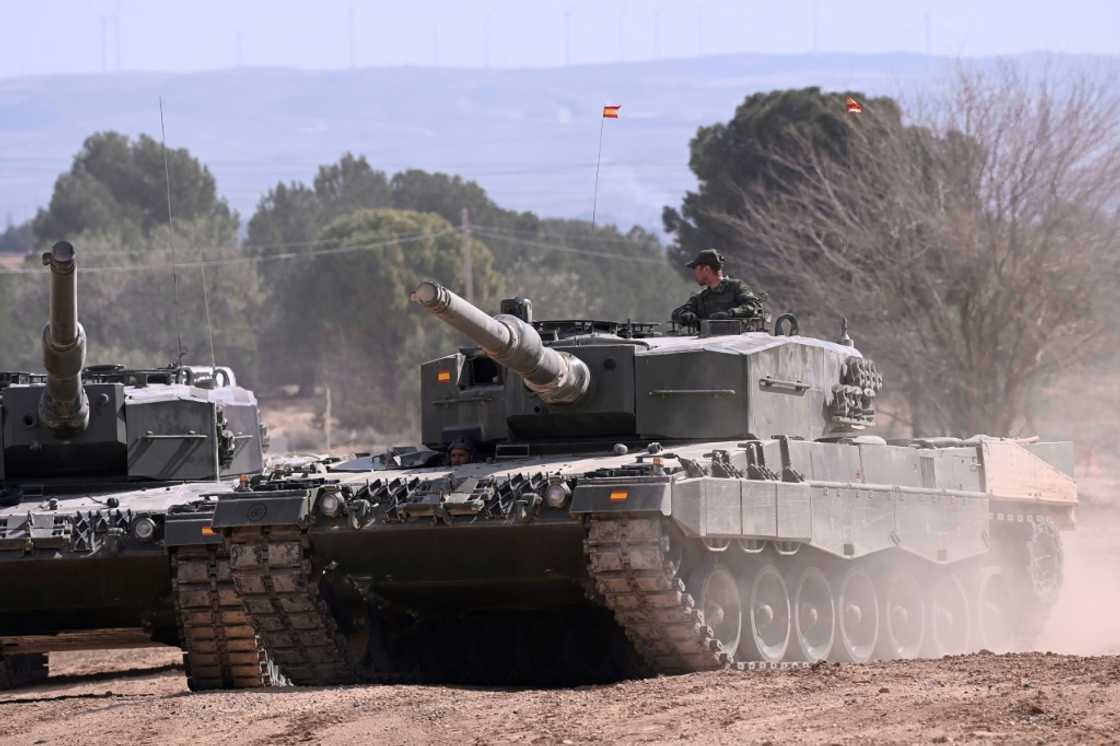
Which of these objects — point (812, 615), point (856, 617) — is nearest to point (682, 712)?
point (812, 615)

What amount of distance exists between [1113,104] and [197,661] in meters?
25.3

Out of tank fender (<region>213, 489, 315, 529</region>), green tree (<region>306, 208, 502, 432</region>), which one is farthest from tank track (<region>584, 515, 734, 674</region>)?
green tree (<region>306, 208, 502, 432</region>)

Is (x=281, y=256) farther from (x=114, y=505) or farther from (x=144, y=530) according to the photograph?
Result: (x=144, y=530)

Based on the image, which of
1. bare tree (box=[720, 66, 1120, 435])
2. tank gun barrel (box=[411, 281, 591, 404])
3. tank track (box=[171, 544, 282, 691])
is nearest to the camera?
tank gun barrel (box=[411, 281, 591, 404])

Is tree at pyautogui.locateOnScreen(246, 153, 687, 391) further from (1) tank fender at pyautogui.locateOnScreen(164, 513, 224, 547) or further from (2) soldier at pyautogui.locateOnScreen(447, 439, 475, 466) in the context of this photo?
(1) tank fender at pyautogui.locateOnScreen(164, 513, 224, 547)

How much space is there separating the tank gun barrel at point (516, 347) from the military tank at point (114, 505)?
2.84 m

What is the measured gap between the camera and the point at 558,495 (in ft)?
46.5

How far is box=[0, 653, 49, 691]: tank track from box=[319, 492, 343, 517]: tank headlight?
6631 mm

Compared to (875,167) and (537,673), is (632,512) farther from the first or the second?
(875,167)

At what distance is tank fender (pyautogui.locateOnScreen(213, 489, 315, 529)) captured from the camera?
1491 centimetres

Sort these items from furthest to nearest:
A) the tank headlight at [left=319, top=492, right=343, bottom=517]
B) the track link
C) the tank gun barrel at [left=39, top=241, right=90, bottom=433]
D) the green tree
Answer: the green tree < the tank gun barrel at [left=39, top=241, right=90, bottom=433] < the track link < the tank headlight at [left=319, top=492, right=343, bottom=517]

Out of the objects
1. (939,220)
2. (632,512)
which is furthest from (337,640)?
(939,220)

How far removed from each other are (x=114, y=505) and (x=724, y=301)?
5.46m

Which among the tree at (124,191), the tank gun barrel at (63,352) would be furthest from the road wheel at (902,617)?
the tree at (124,191)
